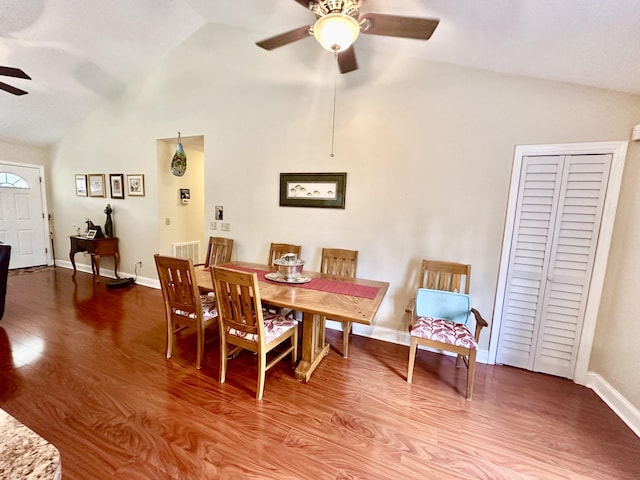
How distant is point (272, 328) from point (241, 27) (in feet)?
11.4

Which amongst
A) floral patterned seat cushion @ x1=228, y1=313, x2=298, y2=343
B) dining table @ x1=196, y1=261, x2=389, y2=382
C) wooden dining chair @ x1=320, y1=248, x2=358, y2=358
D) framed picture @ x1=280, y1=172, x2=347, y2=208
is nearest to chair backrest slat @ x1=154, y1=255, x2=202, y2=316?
dining table @ x1=196, y1=261, x2=389, y2=382

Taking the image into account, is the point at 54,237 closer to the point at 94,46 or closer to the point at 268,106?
the point at 94,46

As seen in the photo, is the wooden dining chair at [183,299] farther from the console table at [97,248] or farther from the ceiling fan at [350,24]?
the console table at [97,248]

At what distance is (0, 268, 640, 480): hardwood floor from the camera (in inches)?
61.1

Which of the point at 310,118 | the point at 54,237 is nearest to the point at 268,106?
the point at 310,118

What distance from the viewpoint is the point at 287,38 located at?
199 cm

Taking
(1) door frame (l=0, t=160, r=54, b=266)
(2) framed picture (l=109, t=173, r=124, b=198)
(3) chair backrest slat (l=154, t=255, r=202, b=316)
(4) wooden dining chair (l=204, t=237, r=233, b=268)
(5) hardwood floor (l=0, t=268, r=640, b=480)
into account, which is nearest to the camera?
(5) hardwood floor (l=0, t=268, r=640, b=480)

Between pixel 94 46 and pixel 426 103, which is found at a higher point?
pixel 94 46

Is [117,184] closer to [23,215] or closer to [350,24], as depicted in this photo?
[23,215]

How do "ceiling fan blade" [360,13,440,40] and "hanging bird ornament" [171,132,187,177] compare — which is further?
"hanging bird ornament" [171,132,187,177]

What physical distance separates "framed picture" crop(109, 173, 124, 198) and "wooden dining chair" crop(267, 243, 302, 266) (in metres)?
3.15

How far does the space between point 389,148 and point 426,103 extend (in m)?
0.52

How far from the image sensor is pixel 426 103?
2664 millimetres

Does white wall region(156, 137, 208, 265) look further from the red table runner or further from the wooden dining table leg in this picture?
the wooden dining table leg
